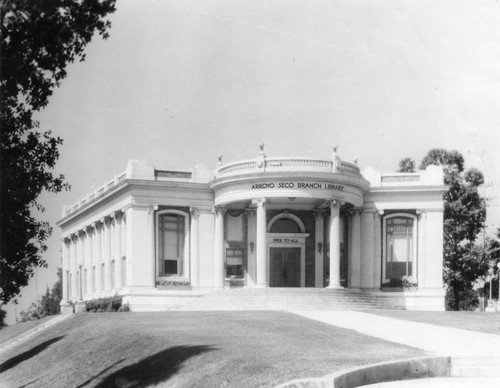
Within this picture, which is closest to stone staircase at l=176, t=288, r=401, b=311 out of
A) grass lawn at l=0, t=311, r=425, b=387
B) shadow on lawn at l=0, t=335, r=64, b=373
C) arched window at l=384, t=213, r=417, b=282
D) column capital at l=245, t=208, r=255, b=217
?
grass lawn at l=0, t=311, r=425, b=387

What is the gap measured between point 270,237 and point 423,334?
23280mm

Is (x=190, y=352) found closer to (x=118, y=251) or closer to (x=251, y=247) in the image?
(x=251, y=247)

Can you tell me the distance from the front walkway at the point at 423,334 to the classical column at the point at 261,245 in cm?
875

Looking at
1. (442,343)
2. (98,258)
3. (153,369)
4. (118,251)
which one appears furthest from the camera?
(98,258)

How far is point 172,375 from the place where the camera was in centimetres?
1970

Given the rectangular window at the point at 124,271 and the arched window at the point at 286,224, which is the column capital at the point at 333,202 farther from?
the rectangular window at the point at 124,271

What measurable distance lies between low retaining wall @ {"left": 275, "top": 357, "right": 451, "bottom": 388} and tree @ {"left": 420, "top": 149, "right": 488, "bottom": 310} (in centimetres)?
3964

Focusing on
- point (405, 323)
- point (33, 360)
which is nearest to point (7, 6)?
point (33, 360)

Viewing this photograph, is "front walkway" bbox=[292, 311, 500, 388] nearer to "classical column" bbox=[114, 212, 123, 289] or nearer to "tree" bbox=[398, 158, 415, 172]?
"classical column" bbox=[114, 212, 123, 289]

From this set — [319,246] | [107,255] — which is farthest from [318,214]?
[107,255]

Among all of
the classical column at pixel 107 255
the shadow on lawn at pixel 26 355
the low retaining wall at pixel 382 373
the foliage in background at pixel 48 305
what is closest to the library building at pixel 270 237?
the classical column at pixel 107 255

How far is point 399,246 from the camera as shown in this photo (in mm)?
48094

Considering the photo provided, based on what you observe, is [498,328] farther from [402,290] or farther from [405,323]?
[402,290]

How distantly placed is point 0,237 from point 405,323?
51.2 ft
